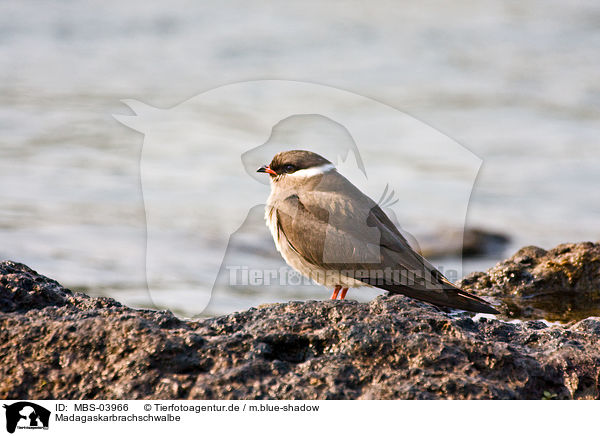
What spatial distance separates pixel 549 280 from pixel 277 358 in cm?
349

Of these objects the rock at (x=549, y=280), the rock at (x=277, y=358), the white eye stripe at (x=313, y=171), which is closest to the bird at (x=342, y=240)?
the white eye stripe at (x=313, y=171)

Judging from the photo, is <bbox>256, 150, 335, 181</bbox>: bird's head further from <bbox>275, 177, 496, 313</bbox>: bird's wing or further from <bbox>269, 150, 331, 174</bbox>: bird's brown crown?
<bbox>275, 177, 496, 313</bbox>: bird's wing

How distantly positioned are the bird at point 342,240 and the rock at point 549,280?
1091mm

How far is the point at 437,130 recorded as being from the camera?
1608cm

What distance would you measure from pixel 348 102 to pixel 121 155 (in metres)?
5.56

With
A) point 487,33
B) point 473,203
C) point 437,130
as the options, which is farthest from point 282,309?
point 487,33

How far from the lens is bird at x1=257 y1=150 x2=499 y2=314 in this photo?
5.24m

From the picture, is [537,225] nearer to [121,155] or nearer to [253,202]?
[253,202]
